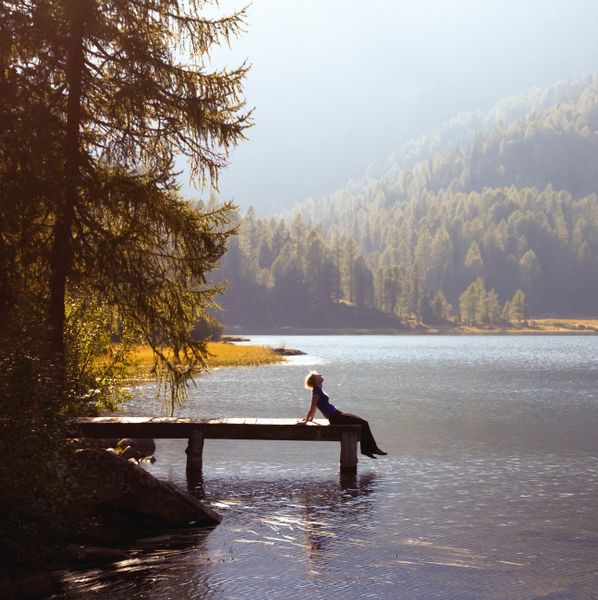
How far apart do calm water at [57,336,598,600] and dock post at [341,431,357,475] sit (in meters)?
0.48

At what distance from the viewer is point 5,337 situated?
12.5 m

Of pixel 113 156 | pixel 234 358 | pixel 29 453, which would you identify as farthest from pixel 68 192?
pixel 234 358

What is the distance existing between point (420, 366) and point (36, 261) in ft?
220

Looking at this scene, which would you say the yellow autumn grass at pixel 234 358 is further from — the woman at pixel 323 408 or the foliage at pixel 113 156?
the foliage at pixel 113 156

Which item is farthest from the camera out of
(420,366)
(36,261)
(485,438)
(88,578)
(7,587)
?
(420,366)

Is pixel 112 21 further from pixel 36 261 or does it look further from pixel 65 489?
pixel 65 489

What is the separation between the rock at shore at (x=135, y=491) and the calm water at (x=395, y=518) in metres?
0.56

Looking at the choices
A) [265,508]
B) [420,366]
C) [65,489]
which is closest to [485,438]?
[265,508]

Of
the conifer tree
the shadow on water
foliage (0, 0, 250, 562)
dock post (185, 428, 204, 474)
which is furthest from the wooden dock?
the conifer tree

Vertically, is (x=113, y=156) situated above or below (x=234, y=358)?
above

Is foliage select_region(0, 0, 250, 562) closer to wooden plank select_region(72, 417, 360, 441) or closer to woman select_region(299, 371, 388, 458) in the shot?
wooden plank select_region(72, 417, 360, 441)

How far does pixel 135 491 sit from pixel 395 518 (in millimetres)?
5665

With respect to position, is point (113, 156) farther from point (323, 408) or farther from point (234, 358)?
point (234, 358)

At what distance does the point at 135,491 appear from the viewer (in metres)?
16.5
